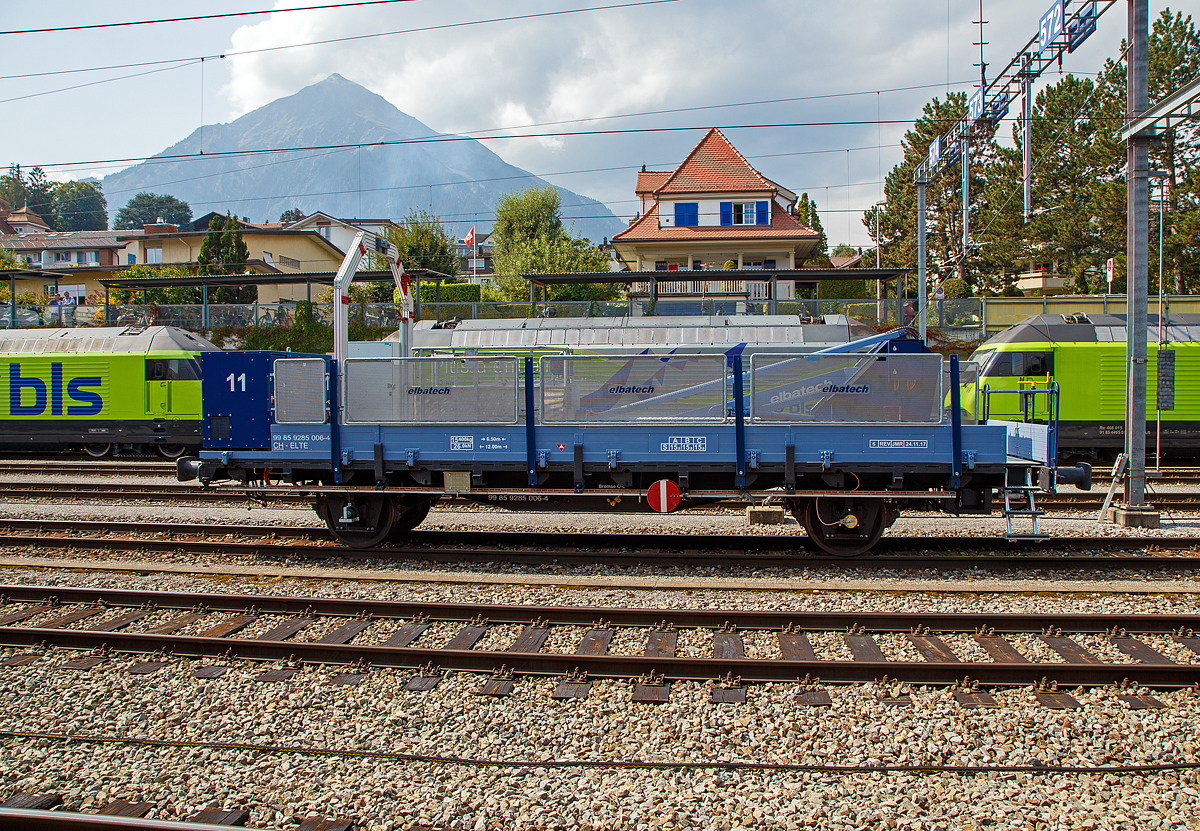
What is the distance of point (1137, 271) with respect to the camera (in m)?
11.1

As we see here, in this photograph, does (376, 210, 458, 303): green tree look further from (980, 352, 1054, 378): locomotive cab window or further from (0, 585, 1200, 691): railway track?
(0, 585, 1200, 691): railway track

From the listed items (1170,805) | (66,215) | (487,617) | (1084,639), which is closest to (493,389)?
(487,617)

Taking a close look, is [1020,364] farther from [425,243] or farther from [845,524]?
[425,243]

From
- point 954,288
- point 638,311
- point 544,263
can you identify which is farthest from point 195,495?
point 954,288

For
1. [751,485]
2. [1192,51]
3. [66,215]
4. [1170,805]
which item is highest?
[66,215]

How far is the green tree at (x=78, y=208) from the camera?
129 m

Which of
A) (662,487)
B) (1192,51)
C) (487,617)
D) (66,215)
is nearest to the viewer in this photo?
(487,617)

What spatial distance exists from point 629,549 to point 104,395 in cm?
1759

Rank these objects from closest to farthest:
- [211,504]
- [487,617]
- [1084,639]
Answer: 1. [1084,639]
2. [487,617]
3. [211,504]

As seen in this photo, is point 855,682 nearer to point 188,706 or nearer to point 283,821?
point 283,821

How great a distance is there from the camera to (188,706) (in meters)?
5.50

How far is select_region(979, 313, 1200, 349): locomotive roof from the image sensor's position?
16891 millimetres

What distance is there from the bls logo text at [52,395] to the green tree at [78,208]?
127947 millimetres

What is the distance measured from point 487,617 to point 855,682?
11.1 ft
